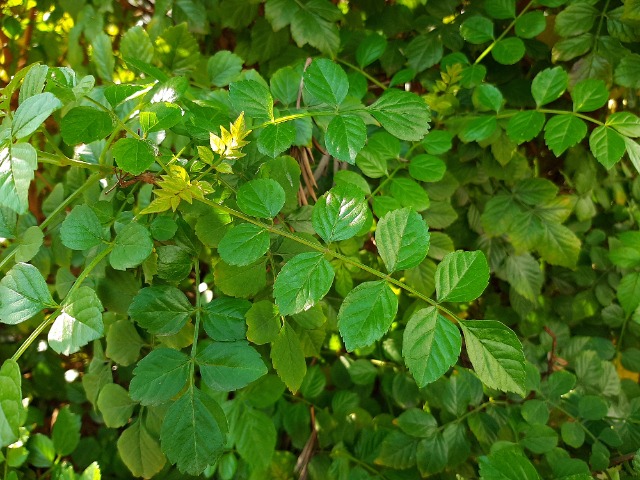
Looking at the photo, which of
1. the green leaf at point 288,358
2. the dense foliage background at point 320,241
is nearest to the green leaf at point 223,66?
the dense foliage background at point 320,241

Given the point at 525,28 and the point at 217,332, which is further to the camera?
the point at 525,28

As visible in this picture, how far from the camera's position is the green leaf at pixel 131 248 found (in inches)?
26.7

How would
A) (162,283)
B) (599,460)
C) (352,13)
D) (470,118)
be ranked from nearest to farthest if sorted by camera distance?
(162,283)
(599,460)
(470,118)
(352,13)

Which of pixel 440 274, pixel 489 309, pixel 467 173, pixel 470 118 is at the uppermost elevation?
pixel 440 274

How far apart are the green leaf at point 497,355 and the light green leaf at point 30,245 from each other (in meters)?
0.54

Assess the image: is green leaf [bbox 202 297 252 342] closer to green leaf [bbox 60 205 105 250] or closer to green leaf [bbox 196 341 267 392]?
green leaf [bbox 196 341 267 392]

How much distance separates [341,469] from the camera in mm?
1031

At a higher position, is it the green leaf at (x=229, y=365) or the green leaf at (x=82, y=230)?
the green leaf at (x=82, y=230)

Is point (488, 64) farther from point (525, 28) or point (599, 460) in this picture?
point (599, 460)

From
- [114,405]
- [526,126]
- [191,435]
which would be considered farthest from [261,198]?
[526,126]

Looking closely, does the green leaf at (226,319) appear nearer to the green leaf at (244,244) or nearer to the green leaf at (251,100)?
the green leaf at (244,244)

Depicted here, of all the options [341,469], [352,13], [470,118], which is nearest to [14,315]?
[341,469]

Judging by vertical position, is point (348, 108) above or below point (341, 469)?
above

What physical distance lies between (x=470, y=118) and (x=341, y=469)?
70 cm
